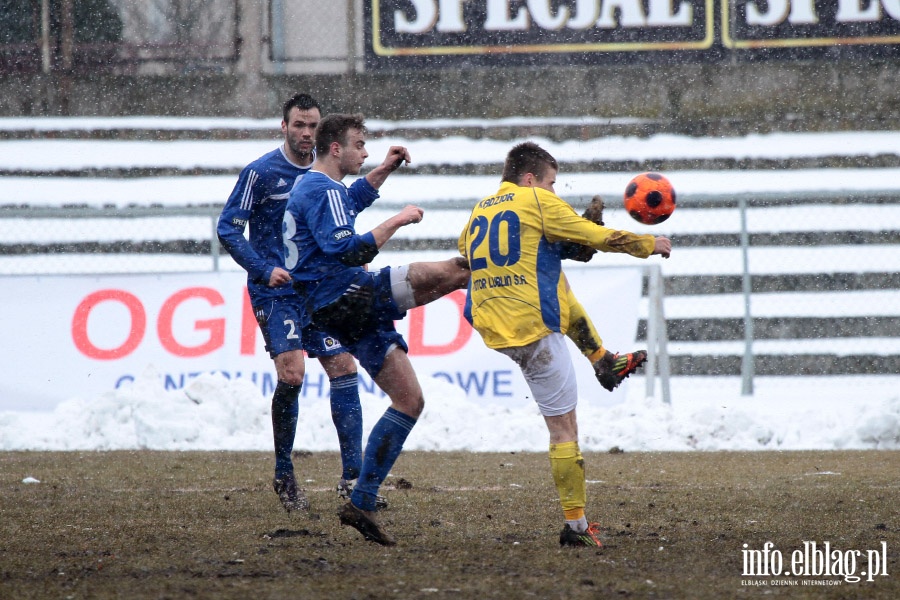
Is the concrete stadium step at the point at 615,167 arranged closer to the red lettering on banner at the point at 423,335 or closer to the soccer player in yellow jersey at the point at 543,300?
Result: the red lettering on banner at the point at 423,335

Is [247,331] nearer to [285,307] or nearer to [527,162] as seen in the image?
[285,307]

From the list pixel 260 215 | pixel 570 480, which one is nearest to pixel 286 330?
pixel 260 215

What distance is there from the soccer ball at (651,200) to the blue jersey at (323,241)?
1228mm

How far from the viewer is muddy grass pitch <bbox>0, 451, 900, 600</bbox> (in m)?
4.16

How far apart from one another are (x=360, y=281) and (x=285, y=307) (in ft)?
3.26

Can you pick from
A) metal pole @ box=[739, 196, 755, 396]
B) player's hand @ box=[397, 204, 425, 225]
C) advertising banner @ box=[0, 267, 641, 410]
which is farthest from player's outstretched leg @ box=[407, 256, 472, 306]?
metal pole @ box=[739, 196, 755, 396]

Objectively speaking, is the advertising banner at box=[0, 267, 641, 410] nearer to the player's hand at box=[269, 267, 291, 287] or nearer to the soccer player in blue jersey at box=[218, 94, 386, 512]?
the soccer player in blue jersey at box=[218, 94, 386, 512]

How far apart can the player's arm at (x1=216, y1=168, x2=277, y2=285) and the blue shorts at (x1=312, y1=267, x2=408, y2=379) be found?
95 centimetres

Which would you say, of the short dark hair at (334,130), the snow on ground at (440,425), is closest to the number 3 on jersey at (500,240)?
the short dark hair at (334,130)

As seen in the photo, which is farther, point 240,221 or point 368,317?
point 240,221

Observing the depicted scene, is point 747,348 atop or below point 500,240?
below

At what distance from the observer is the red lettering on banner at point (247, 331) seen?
33.8 feet

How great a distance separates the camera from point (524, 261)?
507cm

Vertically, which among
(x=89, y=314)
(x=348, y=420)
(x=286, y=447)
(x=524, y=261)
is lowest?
(x=286, y=447)
